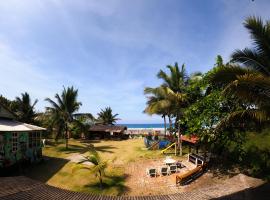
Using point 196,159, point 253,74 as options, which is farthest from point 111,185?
point 253,74

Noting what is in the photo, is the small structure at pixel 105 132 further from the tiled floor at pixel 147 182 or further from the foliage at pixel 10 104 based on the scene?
the tiled floor at pixel 147 182

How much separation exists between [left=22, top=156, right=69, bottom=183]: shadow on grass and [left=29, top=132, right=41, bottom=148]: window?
1.68m

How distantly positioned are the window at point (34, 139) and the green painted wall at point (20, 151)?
266 millimetres

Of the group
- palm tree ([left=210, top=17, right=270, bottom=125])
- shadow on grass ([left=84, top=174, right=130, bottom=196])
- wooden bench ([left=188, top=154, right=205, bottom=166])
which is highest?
palm tree ([left=210, top=17, right=270, bottom=125])

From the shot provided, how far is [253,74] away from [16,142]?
Answer: 16.6m

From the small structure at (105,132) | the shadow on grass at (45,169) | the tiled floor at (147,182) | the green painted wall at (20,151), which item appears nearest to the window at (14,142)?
the green painted wall at (20,151)

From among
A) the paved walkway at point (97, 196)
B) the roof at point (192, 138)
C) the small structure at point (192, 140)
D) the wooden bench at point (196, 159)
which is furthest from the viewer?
the small structure at point (192, 140)

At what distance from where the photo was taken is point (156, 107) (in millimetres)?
26062

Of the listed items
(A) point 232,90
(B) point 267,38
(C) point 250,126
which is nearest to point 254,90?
(A) point 232,90

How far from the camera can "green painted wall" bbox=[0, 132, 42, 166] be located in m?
16.0

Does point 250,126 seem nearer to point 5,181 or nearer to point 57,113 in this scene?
point 5,181

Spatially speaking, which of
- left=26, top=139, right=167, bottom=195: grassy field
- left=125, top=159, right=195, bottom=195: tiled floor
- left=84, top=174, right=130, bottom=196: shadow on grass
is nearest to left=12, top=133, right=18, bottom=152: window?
left=26, top=139, right=167, bottom=195: grassy field

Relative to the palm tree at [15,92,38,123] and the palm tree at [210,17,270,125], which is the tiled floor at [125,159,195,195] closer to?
the palm tree at [210,17,270,125]

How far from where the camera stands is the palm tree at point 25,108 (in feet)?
102
